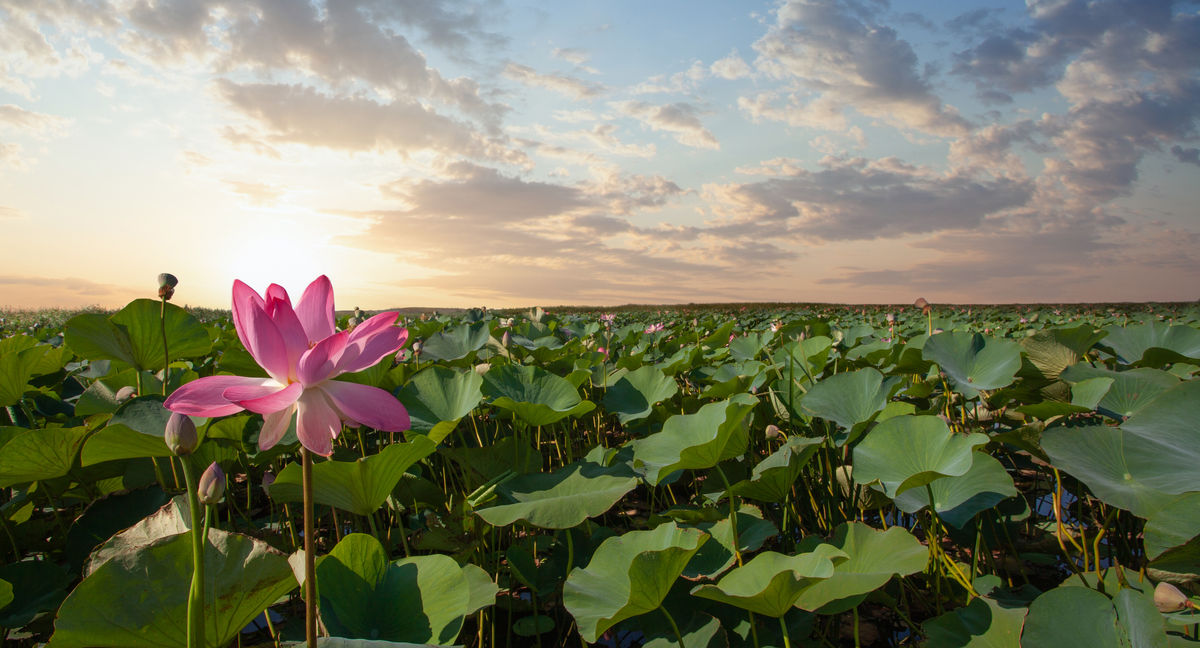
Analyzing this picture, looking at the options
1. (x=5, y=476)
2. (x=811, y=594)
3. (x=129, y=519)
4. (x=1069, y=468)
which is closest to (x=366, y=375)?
(x=129, y=519)

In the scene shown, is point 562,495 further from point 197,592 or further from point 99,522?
point 99,522

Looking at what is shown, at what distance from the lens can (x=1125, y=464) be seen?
3.51ft

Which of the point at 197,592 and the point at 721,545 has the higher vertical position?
the point at 197,592

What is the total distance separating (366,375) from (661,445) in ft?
3.02

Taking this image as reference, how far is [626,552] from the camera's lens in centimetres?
99

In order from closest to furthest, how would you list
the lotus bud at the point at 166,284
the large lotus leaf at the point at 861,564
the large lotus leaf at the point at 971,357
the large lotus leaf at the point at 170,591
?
the large lotus leaf at the point at 170,591 → the large lotus leaf at the point at 861,564 → the lotus bud at the point at 166,284 → the large lotus leaf at the point at 971,357

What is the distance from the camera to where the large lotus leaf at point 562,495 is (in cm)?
101

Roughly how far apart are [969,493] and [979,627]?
37cm

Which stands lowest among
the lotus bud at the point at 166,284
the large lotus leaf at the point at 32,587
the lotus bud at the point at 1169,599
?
the large lotus leaf at the point at 32,587

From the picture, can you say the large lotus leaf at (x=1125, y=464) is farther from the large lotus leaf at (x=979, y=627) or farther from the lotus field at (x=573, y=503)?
the large lotus leaf at (x=979, y=627)

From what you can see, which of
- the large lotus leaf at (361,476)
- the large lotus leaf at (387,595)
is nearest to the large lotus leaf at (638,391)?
the large lotus leaf at (361,476)

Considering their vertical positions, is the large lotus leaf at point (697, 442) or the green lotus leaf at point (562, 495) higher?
the large lotus leaf at point (697, 442)

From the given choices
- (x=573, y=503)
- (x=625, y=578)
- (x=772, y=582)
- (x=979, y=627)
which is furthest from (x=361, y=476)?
(x=979, y=627)

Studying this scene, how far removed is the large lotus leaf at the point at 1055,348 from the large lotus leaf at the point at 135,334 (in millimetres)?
2596
